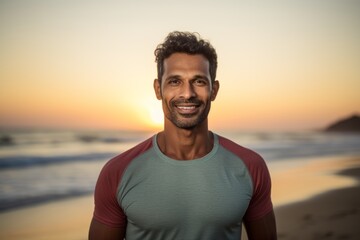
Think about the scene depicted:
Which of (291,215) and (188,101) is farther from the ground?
(188,101)

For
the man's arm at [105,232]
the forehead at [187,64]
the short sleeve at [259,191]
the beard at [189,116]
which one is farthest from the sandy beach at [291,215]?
the forehead at [187,64]

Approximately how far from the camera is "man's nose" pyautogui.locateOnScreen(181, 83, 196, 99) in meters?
2.34

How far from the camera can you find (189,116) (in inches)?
94.8

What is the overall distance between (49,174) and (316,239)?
29.3 feet

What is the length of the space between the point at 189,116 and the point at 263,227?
0.90 m

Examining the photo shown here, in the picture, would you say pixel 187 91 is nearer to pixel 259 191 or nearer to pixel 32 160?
pixel 259 191

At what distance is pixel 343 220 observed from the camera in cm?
664

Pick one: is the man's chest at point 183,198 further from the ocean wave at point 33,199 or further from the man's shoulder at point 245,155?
the ocean wave at point 33,199

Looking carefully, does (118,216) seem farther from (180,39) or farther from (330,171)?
(330,171)

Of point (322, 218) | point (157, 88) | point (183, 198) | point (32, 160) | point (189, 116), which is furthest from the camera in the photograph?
point (32, 160)

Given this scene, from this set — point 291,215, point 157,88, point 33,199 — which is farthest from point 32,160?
point 157,88

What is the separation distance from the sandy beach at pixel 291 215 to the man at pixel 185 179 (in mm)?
3711

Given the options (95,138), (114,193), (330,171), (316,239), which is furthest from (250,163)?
(95,138)

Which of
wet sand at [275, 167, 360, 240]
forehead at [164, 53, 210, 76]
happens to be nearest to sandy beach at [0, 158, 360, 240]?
wet sand at [275, 167, 360, 240]
